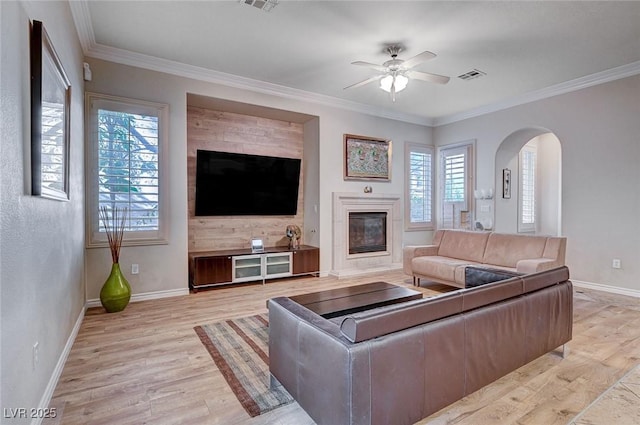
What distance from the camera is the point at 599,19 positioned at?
320 cm

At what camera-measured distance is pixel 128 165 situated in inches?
157

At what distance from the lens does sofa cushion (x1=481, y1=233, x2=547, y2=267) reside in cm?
416

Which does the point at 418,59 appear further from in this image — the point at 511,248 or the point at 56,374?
the point at 56,374

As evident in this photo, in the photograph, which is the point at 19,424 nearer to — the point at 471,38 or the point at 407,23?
the point at 407,23

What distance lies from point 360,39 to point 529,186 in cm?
590

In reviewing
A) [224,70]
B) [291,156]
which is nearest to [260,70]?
[224,70]

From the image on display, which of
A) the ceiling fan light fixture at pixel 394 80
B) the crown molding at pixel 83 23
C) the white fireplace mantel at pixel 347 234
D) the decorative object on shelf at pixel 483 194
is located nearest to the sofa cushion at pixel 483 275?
the ceiling fan light fixture at pixel 394 80

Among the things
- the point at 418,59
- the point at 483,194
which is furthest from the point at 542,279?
the point at 483,194

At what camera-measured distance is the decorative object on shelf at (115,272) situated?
3609 millimetres

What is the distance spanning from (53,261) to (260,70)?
3345mm

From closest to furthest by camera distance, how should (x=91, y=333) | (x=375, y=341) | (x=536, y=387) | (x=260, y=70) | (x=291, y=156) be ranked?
(x=375, y=341)
(x=536, y=387)
(x=91, y=333)
(x=260, y=70)
(x=291, y=156)

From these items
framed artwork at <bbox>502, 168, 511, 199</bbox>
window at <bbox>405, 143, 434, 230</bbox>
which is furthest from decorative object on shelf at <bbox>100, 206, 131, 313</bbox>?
framed artwork at <bbox>502, 168, 511, 199</bbox>

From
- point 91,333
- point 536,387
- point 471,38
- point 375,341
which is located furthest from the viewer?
point 471,38

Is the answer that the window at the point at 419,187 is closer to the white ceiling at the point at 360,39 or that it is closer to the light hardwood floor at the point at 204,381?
the white ceiling at the point at 360,39
